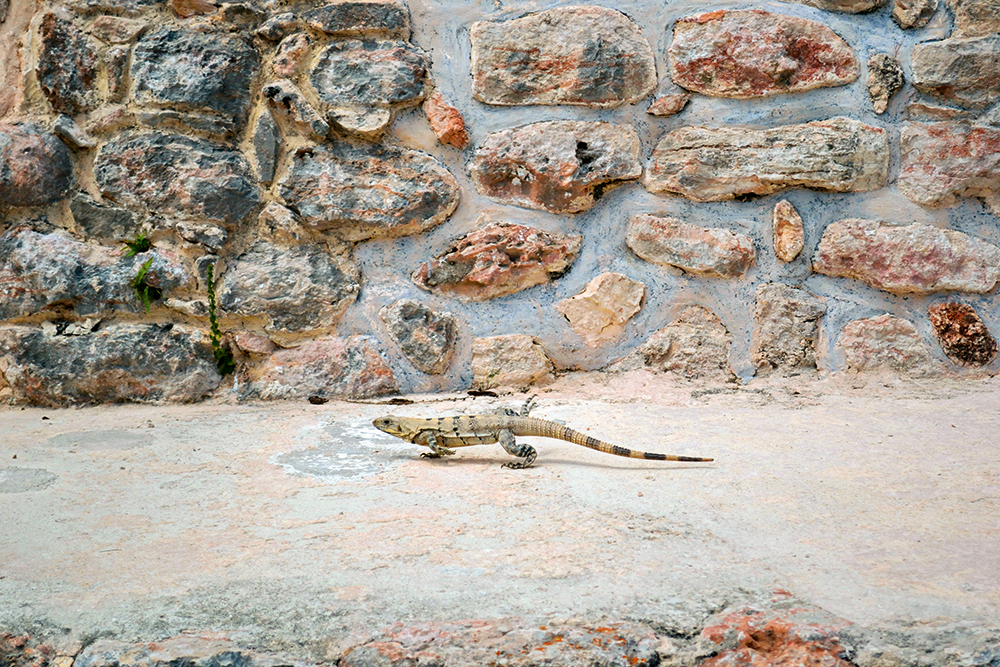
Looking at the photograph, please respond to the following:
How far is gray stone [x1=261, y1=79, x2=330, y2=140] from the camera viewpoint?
12.2 feet

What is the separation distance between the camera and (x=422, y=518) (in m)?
2.06

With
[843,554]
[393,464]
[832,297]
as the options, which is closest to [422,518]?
[393,464]

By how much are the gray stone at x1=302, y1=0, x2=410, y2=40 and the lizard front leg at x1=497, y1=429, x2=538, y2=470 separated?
87.1 inches

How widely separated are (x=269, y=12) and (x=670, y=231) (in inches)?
90.6

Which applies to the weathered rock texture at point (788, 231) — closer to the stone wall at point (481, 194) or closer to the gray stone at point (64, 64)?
the stone wall at point (481, 194)

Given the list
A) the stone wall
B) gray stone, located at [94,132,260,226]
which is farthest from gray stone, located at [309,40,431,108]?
gray stone, located at [94,132,260,226]

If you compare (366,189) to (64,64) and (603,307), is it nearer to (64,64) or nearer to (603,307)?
(603,307)

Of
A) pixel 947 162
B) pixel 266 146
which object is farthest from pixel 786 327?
pixel 266 146

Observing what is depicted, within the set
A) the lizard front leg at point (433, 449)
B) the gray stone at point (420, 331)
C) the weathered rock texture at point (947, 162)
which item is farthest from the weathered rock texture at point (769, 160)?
the lizard front leg at point (433, 449)

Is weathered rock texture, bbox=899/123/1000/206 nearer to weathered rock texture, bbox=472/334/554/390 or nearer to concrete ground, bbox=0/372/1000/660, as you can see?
concrete ground, bbox=0/372/1000/660

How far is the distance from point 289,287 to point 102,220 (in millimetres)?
979

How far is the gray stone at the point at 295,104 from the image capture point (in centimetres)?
372

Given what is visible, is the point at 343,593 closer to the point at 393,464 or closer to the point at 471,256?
the point at 393,464

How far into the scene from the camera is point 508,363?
379 centimetres
